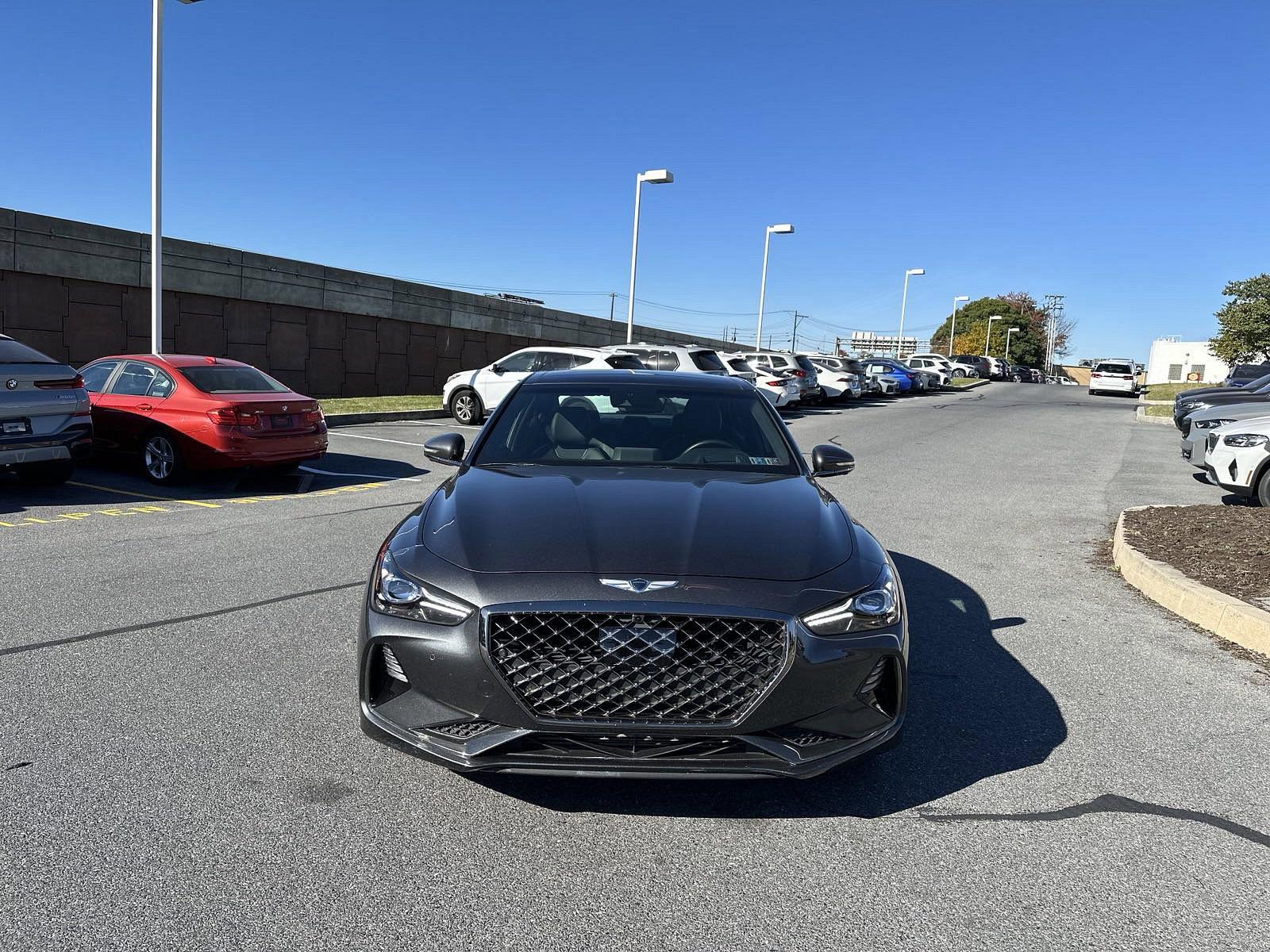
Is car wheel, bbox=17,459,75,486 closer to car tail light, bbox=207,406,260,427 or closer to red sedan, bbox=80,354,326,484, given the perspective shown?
red sedan, bbox=80,354,326,484

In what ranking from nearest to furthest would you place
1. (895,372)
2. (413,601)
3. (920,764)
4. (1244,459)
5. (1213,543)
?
(413,601) → (920,764) → (1213,543) → (1244,459) → (895,372)

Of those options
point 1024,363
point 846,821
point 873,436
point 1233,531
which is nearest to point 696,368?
point 873,436

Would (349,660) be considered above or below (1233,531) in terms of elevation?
below

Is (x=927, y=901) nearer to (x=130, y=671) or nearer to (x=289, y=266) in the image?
(x=130, y=671)

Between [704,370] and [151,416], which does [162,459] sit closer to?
[151,416]

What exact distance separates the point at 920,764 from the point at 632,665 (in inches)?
57.2

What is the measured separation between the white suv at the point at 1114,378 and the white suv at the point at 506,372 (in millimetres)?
33273

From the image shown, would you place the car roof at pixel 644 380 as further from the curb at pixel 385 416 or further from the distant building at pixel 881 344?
the distant building at pixel 881 344

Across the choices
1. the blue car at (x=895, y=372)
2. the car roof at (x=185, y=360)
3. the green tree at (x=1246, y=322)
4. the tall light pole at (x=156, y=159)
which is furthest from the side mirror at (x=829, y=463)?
the green tree at (x=1246, y=322)

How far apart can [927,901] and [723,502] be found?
1694 mm

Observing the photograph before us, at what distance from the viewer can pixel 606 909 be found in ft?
9.39

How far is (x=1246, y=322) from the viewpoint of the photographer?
47.7 m

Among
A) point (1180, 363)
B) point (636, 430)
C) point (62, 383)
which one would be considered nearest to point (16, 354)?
point (62, 383)

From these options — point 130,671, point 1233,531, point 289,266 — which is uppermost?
point 289,266
